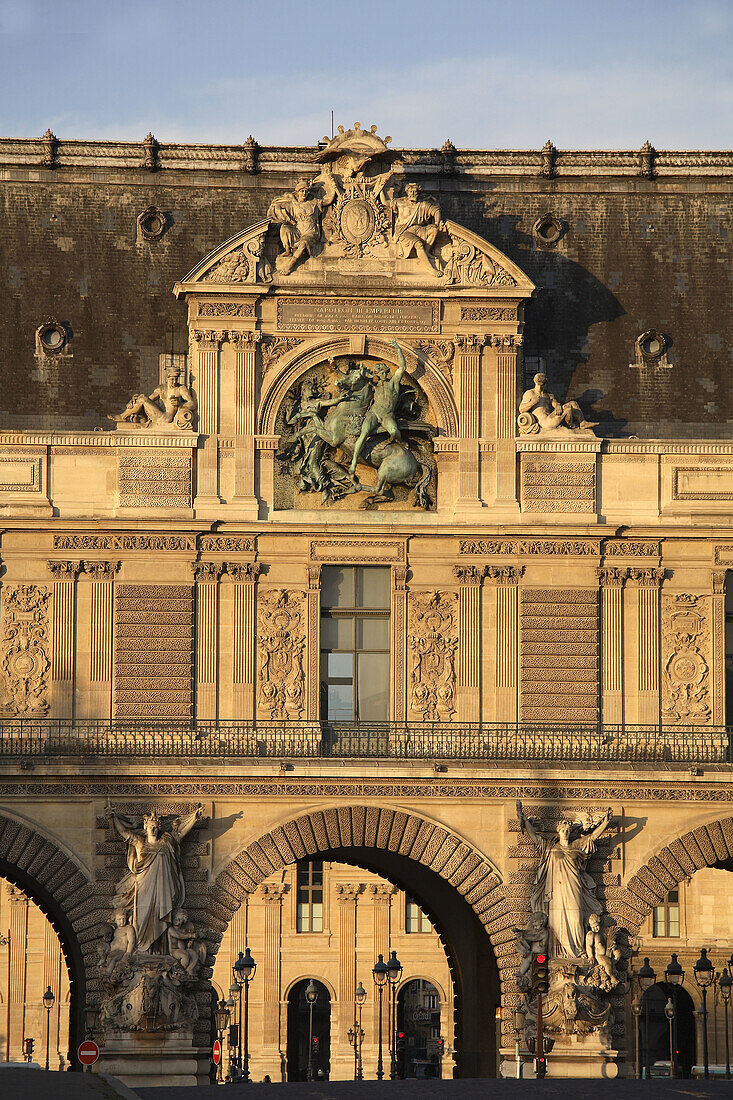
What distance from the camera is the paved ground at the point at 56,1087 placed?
109 feet

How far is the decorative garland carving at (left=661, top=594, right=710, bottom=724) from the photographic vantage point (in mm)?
49469

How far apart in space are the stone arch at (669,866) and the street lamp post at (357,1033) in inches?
1028

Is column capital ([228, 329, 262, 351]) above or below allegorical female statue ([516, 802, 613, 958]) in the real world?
above

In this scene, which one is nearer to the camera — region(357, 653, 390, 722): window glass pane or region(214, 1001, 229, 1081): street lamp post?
region(357, 653, 390, 722): window glass pane

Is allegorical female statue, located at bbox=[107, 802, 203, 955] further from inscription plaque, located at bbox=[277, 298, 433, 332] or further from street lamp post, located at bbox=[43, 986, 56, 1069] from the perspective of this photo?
street lamp post, located at bbox=[43, 986, 56, 1069]

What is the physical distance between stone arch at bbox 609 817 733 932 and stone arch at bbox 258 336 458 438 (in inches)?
374

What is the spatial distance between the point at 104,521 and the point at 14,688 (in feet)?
12.2

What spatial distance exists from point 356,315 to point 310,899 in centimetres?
3605

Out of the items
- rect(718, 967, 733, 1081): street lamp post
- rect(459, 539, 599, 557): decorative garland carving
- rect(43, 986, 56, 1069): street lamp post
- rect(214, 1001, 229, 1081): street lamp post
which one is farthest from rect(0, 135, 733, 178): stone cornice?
rect(43, 986, 56, 1069): street lamp post

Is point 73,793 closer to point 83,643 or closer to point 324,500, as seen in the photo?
point 83,643

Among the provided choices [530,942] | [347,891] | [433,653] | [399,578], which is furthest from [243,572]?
[347,891]

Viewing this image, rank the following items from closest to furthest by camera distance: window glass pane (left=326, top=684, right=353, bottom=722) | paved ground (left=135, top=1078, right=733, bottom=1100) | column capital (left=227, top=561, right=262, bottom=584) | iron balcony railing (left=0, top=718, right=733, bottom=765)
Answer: paved ground (left=135, top=1078, right=733, bottom=1100) < iron balcony railing (left=0, top=718, right=733, bottom=765) < column capital (left=227, top=561, right=262, bottom=584) < window glass pane (left=326, top=684, right=353, bottom=722)

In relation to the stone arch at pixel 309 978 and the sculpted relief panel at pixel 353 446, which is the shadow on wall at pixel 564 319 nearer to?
the sculpted relief panel at pixel 353 446

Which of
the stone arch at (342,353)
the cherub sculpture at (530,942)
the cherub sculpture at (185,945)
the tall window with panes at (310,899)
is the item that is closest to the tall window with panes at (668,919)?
the tall window with panes at (310,899)
